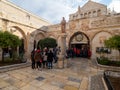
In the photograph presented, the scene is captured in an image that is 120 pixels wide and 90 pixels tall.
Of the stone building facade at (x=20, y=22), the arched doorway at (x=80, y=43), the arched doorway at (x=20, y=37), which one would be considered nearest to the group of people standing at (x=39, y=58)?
the arched doorway at (x=20, y=37)

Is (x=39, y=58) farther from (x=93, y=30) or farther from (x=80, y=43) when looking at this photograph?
(x=80, y=43)

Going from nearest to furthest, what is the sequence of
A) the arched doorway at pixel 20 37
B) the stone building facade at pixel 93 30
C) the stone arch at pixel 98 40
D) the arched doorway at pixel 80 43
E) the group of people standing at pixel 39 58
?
the group of people standing at pixel 39 58, the stone building facade at pixel 93 30, the stone arch at pixel 98 40, the arched doorway at pixel 20 37, the arched doorway at pixel 80 43

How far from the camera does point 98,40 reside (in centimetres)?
1362

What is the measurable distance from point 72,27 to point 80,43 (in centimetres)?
303

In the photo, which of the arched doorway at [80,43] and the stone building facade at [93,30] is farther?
the arched doorway at [80,43]

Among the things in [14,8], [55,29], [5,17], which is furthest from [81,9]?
[5,17]

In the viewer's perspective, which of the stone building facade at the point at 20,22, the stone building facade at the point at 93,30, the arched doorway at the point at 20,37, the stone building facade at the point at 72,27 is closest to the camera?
the stone building facade at the point at 20,22

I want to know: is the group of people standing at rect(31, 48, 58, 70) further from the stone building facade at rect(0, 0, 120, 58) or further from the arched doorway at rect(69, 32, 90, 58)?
the arched doorway at rect(69, 32, 90, 58)

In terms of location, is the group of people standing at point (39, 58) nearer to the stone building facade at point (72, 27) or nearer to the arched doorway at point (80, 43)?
the stone building facade at point (72, 27)

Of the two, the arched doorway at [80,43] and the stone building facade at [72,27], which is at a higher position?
the stone building facade at [72,27]

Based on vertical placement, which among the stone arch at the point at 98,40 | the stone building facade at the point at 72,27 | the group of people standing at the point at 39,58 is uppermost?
the stone building facade at the point at 72,27

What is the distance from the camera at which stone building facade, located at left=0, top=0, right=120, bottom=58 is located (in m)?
12.2

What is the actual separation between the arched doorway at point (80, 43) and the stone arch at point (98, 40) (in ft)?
3.16

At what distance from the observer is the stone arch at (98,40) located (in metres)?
13.0
